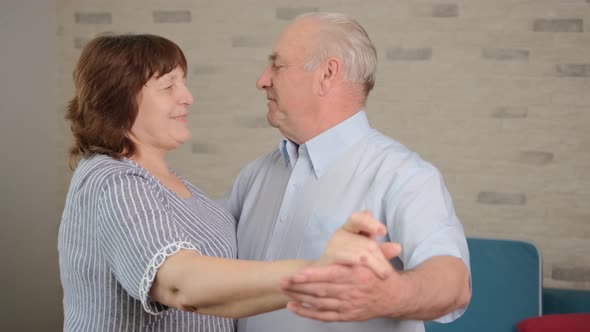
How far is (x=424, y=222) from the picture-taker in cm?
167

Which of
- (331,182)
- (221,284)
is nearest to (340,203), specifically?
(331,182)

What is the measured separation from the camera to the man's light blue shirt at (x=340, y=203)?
1.68 m

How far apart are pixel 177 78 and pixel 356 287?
0.87 meters

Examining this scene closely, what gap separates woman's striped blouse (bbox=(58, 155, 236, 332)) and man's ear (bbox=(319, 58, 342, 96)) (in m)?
0.48

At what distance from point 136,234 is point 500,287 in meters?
2.28

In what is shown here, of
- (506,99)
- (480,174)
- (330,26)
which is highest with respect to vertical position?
(330,26)

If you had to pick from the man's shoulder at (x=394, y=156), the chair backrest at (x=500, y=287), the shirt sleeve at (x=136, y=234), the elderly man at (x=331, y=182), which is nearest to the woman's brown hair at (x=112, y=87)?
the shirt sleeve at (x=136, y=234)

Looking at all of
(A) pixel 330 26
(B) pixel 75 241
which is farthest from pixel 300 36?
(B) pixel 75 241

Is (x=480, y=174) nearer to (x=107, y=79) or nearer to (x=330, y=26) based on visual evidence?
(x=330, y=26)

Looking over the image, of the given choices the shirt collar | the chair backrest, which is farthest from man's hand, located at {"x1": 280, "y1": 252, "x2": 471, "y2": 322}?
the chair backrest

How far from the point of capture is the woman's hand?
1148 mm

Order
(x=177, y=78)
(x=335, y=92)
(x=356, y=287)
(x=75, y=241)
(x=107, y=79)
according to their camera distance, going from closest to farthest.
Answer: (x=356, y=287)
(x=75, y=241)
(x=107, y=79)
(x=177, y=78)
(x=335, y=92)

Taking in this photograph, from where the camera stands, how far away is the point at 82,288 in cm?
162

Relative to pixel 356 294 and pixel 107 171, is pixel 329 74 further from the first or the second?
pixel 356 294
